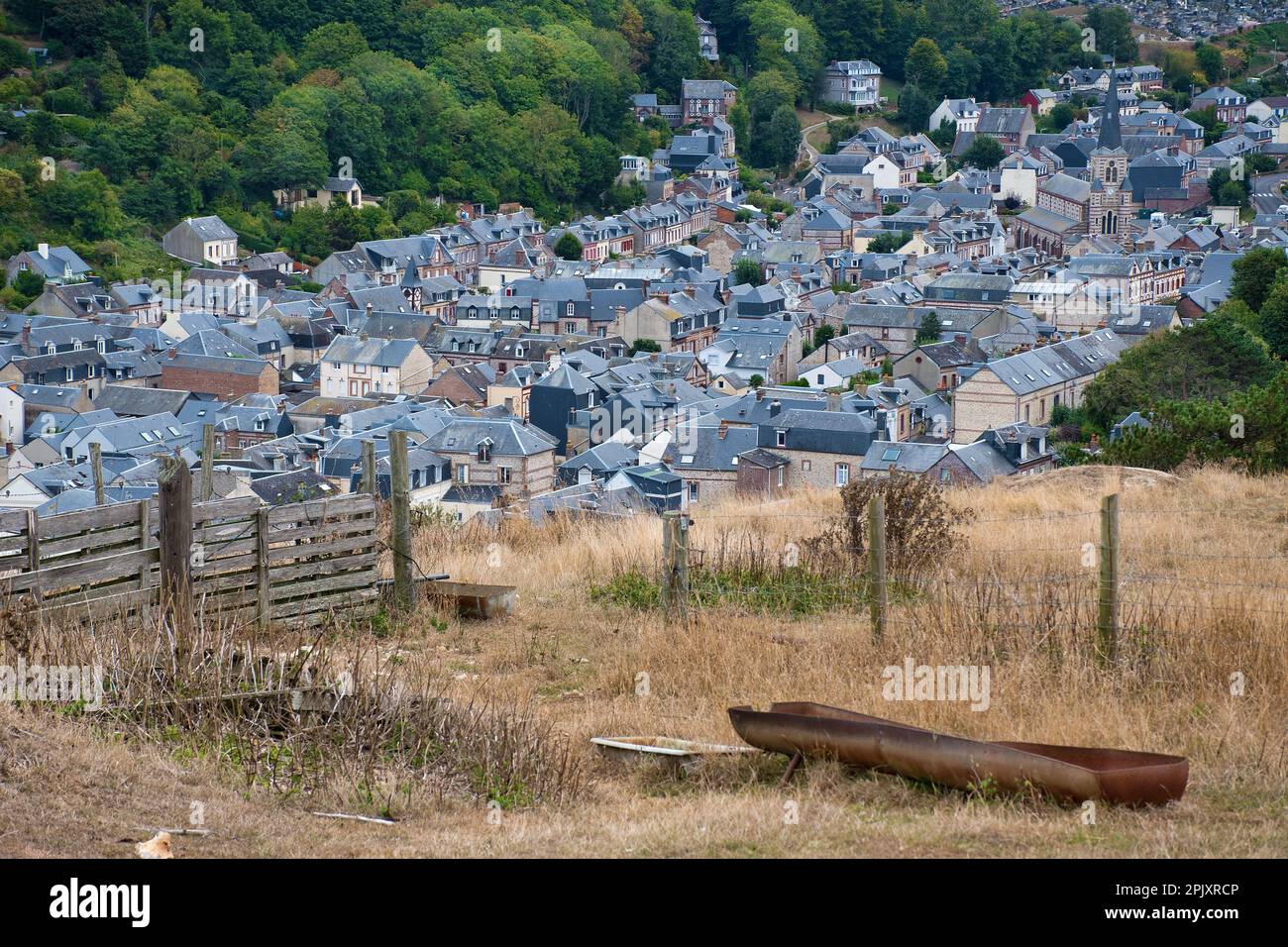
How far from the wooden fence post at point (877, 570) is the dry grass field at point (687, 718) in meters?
0.07

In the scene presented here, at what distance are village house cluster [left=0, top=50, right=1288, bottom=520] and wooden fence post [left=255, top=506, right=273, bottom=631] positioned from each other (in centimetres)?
1066

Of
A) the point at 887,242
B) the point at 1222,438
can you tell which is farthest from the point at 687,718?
the point at 887,242

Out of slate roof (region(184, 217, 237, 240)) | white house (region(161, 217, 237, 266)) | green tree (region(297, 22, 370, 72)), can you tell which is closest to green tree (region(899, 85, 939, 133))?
green tree (region(297, 22, 370, 72))

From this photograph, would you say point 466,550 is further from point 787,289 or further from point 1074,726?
point 787,289

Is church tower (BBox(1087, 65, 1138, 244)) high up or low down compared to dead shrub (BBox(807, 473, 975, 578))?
up

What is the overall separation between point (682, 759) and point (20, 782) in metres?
1.79

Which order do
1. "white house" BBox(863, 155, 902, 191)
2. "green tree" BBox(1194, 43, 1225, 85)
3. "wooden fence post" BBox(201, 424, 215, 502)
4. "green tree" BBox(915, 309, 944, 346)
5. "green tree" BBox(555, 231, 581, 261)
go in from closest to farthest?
"wooden fence post" BBox(201, 424, 215, 502)
"green tree" BBox(915, 309, 944, 346)
"green tree" BBox(555, 231, 581, 261)
"white house" BBox(863, 155, 902, 191)
"green tree" BBox(1194, 43, 1225, 85)

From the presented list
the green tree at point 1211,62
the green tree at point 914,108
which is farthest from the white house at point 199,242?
the green tree at point 1211,62

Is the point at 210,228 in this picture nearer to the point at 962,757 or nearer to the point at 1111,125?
the point at 1111,125

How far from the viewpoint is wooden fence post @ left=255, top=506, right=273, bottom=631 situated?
625 centimetres

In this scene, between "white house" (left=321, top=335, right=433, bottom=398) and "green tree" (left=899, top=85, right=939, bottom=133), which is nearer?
"white house" (left=321, top=335, right=433, bottom=398)

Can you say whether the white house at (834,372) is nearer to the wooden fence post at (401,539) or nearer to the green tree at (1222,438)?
the green tree at (1222,438)

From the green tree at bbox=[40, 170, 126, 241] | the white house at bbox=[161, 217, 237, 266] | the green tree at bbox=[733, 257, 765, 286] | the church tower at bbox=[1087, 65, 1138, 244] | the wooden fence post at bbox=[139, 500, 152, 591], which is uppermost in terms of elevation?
the church tower at bbox=[1087, 65, 1138, 244]

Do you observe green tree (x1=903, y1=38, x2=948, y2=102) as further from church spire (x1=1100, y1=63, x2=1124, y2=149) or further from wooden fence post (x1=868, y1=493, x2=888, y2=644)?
wooden fence post (x1=868, y1=493, x2=888, y2=644)
